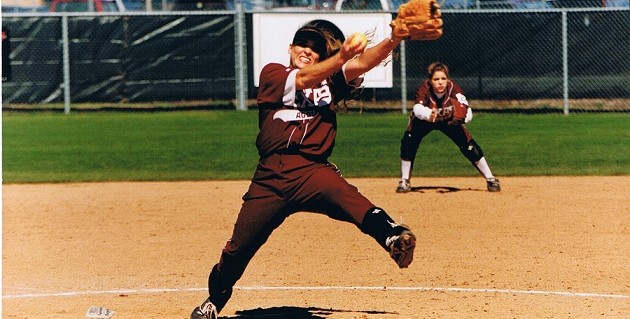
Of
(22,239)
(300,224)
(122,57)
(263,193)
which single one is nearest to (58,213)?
(22,239)

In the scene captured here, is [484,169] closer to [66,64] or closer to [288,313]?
[288,313]

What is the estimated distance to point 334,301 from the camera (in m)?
7.86

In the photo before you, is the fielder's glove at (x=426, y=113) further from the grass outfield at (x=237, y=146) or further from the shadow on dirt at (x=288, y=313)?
the shadow on dirt at (x=288, y=313)

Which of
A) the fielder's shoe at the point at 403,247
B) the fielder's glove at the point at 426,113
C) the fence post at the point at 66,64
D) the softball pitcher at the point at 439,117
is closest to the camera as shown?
the fielder's shoe at the point at 403,247

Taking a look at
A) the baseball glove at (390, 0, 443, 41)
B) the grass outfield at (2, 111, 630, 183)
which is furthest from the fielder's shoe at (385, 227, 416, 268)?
the grass outfield at (2, 111, 630, 183)

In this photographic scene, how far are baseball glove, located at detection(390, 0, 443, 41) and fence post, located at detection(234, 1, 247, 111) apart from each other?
19859 mm

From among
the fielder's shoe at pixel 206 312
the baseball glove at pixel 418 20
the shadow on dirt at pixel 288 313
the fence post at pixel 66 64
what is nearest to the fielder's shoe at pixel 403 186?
the shadow on dirt at pixel 288 313

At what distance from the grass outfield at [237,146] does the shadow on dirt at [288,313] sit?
27.3 ft

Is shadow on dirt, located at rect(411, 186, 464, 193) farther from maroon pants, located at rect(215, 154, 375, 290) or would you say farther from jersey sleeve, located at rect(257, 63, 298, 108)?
jersey sleeve, located at rect(257, 63, 298, 108)

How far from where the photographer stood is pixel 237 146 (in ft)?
63.9

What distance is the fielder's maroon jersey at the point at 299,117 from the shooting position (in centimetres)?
637

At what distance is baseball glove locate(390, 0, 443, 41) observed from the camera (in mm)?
5688

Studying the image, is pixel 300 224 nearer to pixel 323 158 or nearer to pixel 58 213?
pixel 58 213

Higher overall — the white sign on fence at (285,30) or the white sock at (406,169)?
the white sign on fence at (285,30)
